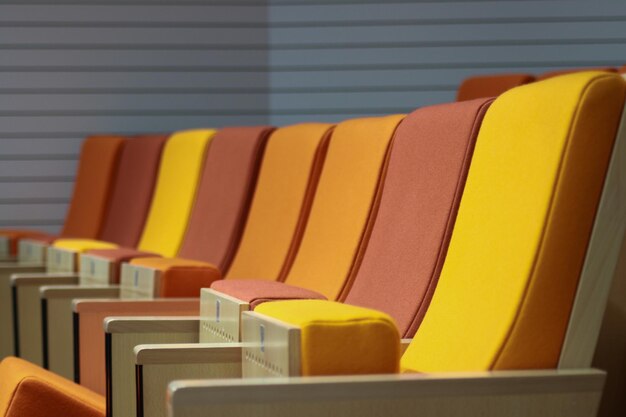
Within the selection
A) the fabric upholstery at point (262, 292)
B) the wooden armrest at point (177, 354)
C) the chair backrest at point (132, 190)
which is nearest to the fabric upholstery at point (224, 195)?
the chair backrest at point (132, 190)

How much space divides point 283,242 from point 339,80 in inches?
101

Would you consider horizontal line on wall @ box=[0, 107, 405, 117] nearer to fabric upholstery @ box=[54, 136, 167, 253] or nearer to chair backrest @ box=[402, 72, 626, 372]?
fabric upholstery @ box=[54, 136, 167, 253]

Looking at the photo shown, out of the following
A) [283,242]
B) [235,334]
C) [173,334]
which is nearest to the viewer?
[235,334]

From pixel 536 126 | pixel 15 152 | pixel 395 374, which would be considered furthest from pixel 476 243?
pixel 15 152

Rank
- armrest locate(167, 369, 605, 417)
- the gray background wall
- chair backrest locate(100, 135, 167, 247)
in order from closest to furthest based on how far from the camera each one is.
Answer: armrest locate(167, 369, 605, 417) → chair backrest locate(100, 135, 167, 247) → the gray background wall

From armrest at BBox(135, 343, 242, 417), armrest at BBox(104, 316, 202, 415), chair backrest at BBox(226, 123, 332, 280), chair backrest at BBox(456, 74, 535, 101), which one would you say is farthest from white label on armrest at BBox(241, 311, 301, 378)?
chair backrest at BBox(456, 74, 535, 101)

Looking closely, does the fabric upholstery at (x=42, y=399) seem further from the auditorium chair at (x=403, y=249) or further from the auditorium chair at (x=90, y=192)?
the auditorium chair at (x=90, y=192)

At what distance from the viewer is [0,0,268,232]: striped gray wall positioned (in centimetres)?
555

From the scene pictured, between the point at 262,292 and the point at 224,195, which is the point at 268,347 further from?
the point at 224,195

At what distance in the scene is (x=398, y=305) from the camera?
2066 mm

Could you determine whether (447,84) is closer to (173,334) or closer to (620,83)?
(173,334)

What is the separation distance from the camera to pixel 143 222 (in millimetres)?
4699

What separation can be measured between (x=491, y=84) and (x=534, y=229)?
9.72 ft

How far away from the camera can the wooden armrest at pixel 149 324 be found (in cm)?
226
